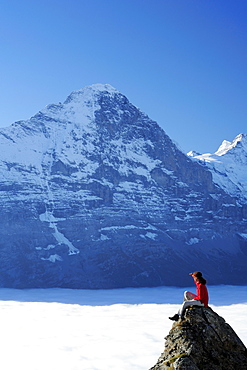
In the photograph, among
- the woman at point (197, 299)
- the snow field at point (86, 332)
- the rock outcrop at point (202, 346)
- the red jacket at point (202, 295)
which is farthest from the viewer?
the snow field at point (86, 332)

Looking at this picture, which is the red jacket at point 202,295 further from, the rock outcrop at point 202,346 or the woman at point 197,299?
the rock outcrop at point 202,346

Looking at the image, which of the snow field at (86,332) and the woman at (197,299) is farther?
the snow field at (86,332)

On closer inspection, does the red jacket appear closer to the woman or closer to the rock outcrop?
the woman

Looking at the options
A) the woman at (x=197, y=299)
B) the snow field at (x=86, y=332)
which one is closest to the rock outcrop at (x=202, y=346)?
A: the woman at (x=197, y=299)

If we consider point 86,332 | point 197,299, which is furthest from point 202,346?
point 86,332

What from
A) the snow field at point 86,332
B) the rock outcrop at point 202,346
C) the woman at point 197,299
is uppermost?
the woman at point 197,299

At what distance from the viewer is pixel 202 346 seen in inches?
536

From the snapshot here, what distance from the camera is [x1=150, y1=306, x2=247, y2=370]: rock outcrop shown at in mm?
13336

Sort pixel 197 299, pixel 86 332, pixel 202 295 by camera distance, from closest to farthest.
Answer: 1. pixel 197 299
2. pixel 202 295
3. pixel 86 332

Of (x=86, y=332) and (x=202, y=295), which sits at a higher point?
(x=202, y=295)

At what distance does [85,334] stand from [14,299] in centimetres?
9259

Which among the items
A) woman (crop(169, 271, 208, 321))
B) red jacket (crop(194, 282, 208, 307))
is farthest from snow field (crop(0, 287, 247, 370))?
red jacket (crop(194, 282, 208, 307))

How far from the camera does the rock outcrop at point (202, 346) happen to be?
1334 cm

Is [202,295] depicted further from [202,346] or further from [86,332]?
[86,332]
